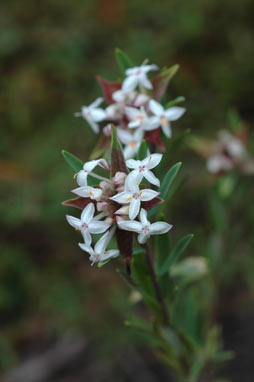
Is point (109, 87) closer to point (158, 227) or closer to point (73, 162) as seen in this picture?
→ point (73, 162)

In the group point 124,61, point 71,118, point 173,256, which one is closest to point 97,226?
point 173,256

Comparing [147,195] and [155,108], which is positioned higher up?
[155,108]

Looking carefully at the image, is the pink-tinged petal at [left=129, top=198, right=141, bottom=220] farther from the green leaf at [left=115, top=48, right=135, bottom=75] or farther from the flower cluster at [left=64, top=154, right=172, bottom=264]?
the green leaf at [left=115, top=48, right=135, bottom=75]

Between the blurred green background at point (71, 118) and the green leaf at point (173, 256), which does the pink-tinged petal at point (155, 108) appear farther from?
the blurred green background at point (71, 118)

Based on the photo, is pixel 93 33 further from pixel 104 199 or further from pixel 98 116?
pixel 104 199

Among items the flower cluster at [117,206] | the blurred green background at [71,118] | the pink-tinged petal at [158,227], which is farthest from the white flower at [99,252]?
the blurred green background at [71,118]

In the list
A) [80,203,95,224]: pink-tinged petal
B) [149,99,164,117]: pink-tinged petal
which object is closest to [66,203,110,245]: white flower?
[80,203,95,224]: pink-tinged petal
